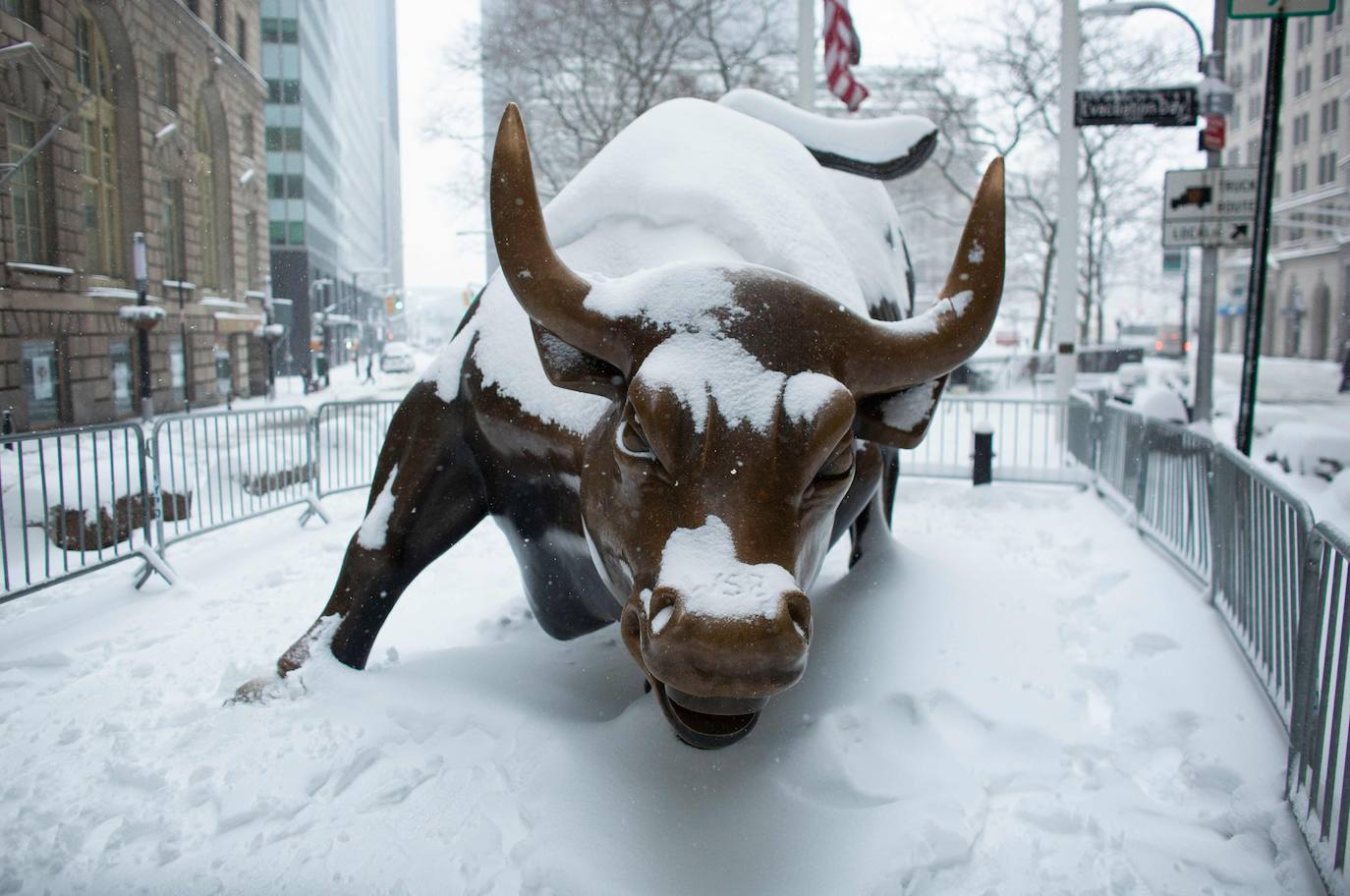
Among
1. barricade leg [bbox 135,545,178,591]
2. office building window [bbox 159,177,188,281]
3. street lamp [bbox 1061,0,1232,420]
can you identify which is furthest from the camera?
street lamp [bbox 1061,0,1232,420]

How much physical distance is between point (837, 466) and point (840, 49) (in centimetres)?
1097

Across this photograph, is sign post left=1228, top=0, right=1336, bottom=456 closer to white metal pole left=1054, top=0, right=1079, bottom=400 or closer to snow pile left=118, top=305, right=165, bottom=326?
white metal pole left=1054, top=0, right=1079, bottom=400

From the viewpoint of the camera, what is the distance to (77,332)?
2598 mm

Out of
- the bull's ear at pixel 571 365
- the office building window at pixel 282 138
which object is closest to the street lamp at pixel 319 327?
the office building window at pixel 282 138

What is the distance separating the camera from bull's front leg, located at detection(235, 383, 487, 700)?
11.5 feet

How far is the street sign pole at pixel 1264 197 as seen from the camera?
6781 mm

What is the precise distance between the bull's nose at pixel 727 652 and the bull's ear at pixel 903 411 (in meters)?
1.09

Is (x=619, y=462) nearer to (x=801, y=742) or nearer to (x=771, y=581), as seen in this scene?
(x=771, y=581)

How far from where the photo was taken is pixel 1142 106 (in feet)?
32.2

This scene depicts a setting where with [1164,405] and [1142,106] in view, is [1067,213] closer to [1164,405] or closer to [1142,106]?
[1142,106]

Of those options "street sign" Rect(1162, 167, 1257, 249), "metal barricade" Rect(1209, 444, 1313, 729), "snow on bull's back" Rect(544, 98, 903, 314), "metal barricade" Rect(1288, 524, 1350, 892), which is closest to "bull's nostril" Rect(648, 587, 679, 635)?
"snow on bull's back" Rect(544, 98, 903, 314)

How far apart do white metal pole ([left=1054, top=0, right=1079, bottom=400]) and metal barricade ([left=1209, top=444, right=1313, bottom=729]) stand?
698 centimetres

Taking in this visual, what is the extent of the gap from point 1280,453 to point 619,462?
9351mm

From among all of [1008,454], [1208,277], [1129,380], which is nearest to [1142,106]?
[1208,277]
